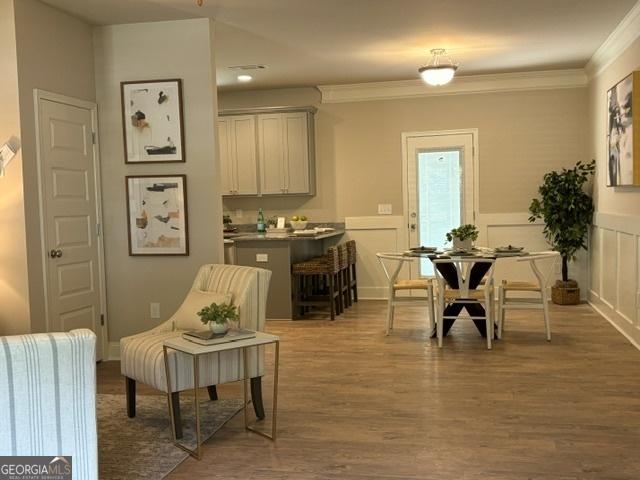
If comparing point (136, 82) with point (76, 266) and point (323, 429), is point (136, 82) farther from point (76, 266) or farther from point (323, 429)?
point (323, 429)

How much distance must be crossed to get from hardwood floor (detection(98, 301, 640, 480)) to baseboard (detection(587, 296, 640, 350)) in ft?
0.30

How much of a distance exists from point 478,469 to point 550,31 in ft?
13.9

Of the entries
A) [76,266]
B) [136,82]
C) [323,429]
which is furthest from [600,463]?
[136,82]

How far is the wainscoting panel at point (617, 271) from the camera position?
5.65 meters

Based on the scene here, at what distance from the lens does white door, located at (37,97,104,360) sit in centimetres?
487

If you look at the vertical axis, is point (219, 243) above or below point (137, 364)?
above

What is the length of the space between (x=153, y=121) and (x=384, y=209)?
3.78 metres

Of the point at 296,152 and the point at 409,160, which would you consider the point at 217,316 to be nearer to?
the point at 296,152

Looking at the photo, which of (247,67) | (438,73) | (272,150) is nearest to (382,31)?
(438,73)

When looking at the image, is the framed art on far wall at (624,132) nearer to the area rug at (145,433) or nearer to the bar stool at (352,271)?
the bar stool at (352,271)

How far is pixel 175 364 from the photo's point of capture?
11.8ft

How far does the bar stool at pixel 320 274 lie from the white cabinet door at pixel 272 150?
1.29m

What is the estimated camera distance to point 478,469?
318 centimetres

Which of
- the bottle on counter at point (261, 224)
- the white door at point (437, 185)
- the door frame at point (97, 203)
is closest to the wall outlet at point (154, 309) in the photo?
the door frame at point (97, 203)
